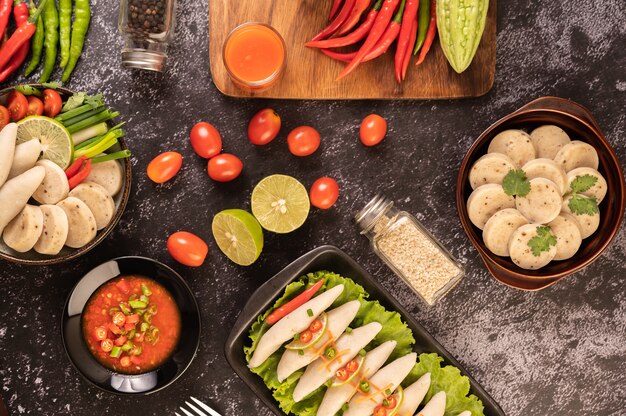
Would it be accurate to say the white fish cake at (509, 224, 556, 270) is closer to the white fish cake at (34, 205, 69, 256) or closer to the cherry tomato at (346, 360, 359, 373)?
the cherry tomato at (346, 360, 359, 373)

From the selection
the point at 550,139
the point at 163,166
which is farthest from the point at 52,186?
the point at 550,139

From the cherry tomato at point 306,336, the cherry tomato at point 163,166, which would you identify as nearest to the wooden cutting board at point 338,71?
the cherry tomato at point 163,166

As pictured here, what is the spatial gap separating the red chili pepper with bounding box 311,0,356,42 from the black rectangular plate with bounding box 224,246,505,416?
120 cm

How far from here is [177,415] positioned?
3900 millimetres

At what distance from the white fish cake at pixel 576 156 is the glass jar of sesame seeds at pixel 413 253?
0.81 meters

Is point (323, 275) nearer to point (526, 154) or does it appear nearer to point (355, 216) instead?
point (355, 216)

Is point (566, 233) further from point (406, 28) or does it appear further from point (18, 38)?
point (18, 38)

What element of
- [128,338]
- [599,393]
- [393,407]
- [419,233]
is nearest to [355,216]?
[419,233]

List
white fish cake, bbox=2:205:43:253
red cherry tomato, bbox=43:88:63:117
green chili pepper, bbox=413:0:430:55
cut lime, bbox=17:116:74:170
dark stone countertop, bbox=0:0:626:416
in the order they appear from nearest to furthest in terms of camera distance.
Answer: white fish cake, bbox=2:205:43:253 < cut lime, bbox=17:116:74:170 < red cherry tomato, bbox=43:88:63:117 < green chili pepper, bbox=413:0:430:55 < dark stone countertop, bbox=0:0:626:416

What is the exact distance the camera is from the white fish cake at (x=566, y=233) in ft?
11.7

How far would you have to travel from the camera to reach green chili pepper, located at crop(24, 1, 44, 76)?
374 cm

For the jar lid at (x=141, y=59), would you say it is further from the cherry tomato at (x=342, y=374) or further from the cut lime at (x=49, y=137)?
the cherry tomato at (x=342, y=374)

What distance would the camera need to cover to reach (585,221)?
142 inches

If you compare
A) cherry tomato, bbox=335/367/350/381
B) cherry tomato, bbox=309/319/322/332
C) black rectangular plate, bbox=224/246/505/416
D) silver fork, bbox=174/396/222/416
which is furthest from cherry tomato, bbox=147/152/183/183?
cherry tomato, bbox=335/367/350/381
